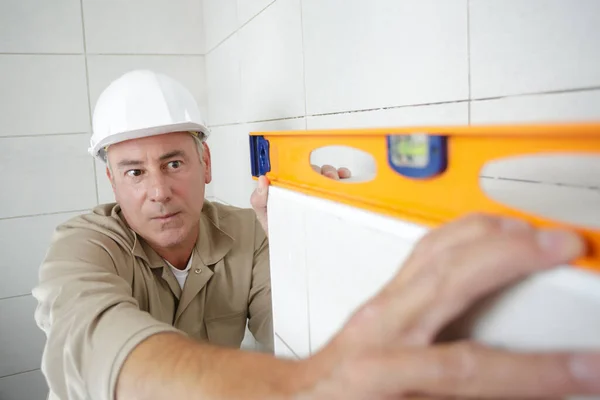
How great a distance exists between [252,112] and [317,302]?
46.2 inches

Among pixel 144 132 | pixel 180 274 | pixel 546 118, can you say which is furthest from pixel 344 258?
pixel 180 274

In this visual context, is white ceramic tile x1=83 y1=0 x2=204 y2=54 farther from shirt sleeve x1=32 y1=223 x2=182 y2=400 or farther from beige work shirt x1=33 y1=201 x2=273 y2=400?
shirt sleeve x1=32 y1=223 x2=182 y2=400

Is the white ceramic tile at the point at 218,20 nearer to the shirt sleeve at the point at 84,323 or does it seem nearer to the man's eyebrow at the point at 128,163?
the man's eyebrow at the point at 128,163

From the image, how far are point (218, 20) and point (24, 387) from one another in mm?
1752

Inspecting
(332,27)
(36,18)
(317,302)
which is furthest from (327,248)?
(36,18)

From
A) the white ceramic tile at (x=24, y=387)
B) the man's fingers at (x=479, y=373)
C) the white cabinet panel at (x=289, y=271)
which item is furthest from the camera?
the white ceramic tile at (x=24, y=387)

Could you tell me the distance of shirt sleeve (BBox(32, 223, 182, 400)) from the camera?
601 mm

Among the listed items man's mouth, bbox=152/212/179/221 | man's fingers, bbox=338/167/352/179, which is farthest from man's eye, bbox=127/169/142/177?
man's fingers, bbox=338/167/352/179

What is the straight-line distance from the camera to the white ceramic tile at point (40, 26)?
6.57ft

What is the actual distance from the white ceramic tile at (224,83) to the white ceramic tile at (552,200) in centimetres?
135

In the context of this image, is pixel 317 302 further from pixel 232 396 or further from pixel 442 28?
pixel 442 28

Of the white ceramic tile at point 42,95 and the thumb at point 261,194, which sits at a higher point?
the white ceramic tile at point 42,95

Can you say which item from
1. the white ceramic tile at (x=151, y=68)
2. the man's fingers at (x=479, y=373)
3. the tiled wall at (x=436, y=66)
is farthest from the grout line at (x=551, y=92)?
the white ceramic tile at (x=151, y=68)

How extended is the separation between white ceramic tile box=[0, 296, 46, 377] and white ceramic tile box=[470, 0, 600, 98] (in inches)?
82.4
